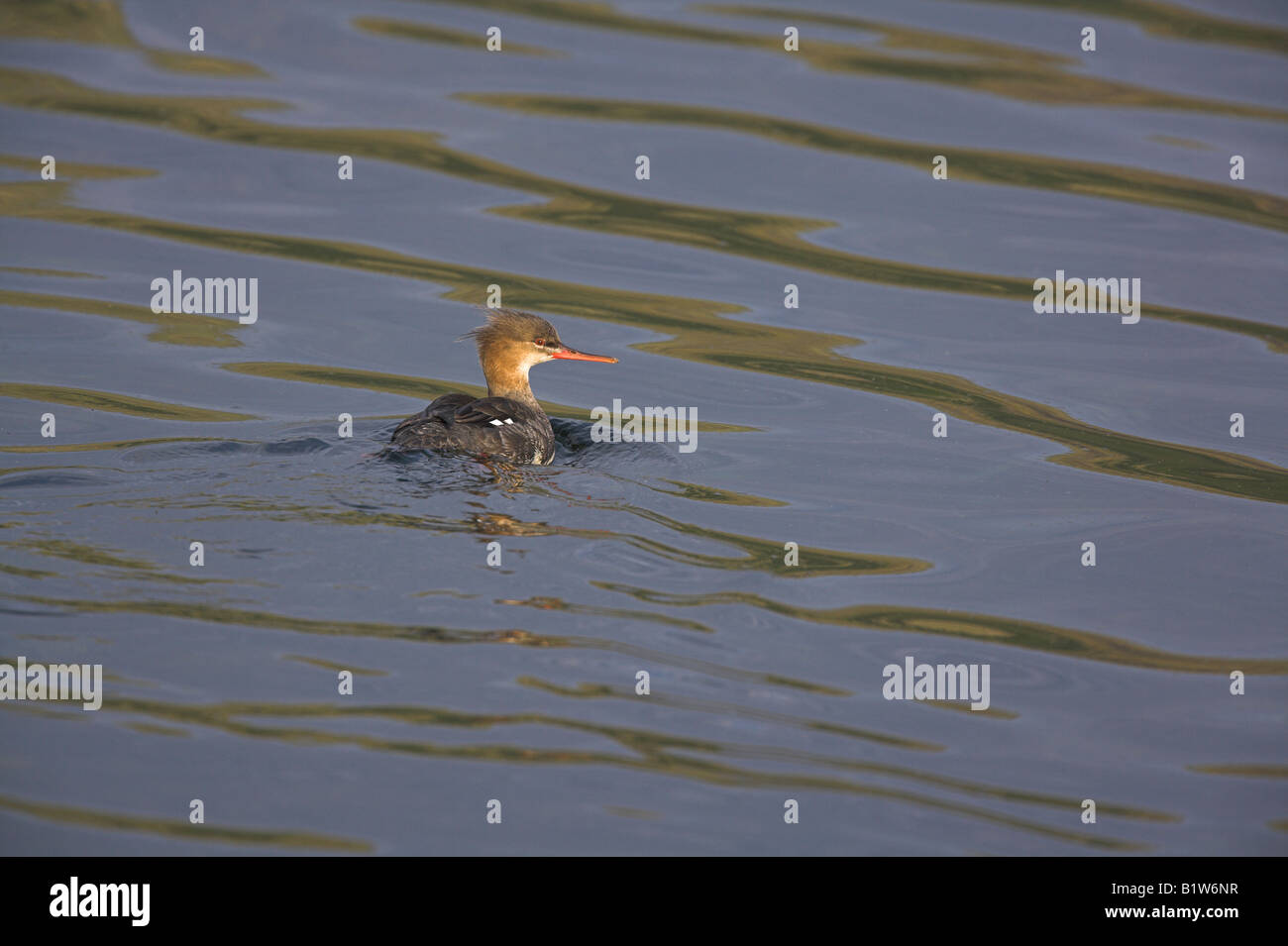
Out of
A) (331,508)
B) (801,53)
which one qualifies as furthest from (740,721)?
(801,53)

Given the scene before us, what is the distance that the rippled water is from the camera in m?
6.39

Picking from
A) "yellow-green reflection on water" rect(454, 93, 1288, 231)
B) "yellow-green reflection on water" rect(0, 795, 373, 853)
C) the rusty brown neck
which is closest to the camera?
"yellow-green reflection on water" rect(0, 795, 373, 853)

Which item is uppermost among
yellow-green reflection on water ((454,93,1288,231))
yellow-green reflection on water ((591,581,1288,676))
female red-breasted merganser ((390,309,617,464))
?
yellow-green reflection on water ((454,93,1288,231))

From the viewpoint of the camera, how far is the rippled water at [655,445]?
6387 millimetres

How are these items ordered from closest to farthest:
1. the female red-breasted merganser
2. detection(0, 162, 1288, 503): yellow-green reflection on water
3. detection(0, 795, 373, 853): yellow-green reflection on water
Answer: detection(0, 795, 373, 853): yellow-green reflection on water < the female red-breasted merganser < detection(0, 162, 1288, 503): yellow-green reflection on water

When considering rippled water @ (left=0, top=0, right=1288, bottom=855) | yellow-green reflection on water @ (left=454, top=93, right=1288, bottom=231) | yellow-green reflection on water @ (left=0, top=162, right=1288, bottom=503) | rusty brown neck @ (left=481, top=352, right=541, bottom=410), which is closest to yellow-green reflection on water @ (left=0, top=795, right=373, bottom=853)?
rippled water @ (left=0, top=0, right=1288, bottom=855)

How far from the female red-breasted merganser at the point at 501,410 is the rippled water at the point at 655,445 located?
354mm

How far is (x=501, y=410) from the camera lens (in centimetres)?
994

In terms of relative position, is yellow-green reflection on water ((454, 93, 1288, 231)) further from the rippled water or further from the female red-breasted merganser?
the female red-breasted merganser

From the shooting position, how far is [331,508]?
27.6 feet

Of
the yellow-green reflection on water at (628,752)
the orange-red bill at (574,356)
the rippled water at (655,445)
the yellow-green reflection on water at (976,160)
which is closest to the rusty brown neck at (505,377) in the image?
the orange-red bill at (574,356)

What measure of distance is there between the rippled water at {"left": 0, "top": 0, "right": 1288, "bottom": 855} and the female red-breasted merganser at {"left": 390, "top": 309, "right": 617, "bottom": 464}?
354mm

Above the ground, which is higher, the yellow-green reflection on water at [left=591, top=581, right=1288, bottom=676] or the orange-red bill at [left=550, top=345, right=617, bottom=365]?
the orange-red bill at [left=550, top=345, right=617, bottom=365]

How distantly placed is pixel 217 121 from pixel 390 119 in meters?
1.85
